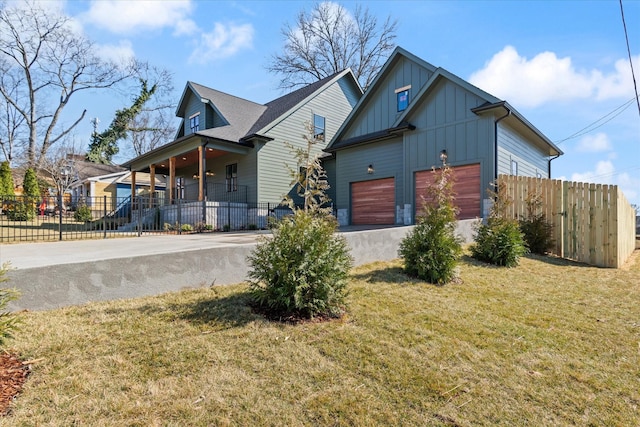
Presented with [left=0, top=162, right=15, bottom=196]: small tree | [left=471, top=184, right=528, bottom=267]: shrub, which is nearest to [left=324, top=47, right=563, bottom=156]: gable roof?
[left=471, top=184, right=528, bottom=267]: shrub

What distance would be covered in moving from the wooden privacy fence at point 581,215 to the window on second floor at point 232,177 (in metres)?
12.5

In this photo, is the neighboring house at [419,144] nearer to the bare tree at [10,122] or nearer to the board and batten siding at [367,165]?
the board and batten siding at [367,165]

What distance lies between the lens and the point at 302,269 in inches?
139

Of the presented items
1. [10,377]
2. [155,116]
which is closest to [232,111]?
[10,377]

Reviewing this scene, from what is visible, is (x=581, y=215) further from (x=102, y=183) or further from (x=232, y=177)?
Result: (x=102, y=183)

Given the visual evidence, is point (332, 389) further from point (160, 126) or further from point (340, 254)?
point (160, 126)

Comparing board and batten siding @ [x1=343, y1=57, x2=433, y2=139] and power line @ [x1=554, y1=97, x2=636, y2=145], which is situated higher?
power line @ [x1=554, y1=97, x2=636, y2=145]

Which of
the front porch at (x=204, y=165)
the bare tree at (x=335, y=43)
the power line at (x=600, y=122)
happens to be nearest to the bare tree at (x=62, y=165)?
the front porch at (x=204, y=165)

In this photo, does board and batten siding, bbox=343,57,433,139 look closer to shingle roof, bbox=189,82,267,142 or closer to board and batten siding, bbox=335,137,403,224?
board and batten siding, bbox=335,137,403,224

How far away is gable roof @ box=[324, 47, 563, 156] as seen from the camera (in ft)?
33.3

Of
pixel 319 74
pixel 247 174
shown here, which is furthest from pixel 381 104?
pixel 319 74

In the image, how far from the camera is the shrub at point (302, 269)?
3.55 m

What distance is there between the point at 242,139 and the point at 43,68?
2256cm

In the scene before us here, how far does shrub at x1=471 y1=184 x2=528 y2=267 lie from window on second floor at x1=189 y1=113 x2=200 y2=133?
54.3ft
